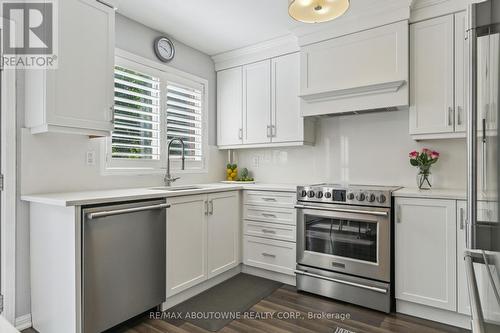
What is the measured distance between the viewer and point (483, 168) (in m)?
0.84

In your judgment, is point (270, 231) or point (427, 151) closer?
point (427, 151)

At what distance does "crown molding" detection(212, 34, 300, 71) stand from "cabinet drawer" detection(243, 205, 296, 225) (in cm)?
173

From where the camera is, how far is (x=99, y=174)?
2625mm

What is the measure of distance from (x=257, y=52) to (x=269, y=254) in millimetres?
2296

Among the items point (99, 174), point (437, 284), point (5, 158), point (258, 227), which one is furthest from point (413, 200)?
point (5, 158)

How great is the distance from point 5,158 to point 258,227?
7.22 ft

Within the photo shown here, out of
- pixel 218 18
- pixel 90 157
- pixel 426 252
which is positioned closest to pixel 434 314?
pixel 426 252

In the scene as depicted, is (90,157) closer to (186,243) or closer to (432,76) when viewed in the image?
(186,243)

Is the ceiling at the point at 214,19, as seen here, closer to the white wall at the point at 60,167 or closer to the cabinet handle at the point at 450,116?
the white wall at the point at 60,167

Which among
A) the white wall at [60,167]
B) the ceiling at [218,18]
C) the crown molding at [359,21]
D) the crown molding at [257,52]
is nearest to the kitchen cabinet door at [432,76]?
the crown molding at [359,21]

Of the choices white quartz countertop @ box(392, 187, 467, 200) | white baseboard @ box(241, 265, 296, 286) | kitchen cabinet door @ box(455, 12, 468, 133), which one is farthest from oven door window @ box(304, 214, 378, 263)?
kitchen cabinet door @ box(455, 12, 468, 133)

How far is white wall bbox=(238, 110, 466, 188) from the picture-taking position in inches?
108

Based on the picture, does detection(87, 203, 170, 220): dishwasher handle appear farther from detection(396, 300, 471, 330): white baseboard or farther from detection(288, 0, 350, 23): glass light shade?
detection(396, 300, 471, 330): white baseboard

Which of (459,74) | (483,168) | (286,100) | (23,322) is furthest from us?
(286,100)
